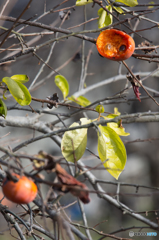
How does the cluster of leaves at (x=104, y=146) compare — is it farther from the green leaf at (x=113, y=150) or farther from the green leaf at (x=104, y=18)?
the green leaf at (x=104, y=18)

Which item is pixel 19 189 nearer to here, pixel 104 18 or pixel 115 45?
pixel 115 45

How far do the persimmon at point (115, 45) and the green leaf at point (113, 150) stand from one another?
10.9 inches

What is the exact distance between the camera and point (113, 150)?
77 cm

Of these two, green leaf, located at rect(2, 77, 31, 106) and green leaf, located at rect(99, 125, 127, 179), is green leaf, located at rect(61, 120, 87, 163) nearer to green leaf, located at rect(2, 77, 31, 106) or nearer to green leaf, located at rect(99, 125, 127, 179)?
green leaf, located at rect(99, 125, 127, 179)

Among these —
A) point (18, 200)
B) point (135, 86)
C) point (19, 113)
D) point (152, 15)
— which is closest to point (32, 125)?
point (135, 86)

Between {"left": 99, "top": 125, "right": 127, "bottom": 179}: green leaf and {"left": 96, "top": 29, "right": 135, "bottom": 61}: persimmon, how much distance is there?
28cm

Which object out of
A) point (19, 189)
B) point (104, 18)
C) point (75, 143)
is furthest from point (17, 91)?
point (104, 18)

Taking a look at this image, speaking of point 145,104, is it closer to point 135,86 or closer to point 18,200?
point 135,86

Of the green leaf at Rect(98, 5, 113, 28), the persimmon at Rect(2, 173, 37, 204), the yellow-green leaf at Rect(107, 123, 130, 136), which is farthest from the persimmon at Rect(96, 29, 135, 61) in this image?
the persimmon at Rect(2, 173, 37, 204)

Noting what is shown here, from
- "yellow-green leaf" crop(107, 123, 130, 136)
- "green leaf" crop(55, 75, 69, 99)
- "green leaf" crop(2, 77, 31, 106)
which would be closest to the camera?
"green leaf" crop(2, 77, 31, 106)

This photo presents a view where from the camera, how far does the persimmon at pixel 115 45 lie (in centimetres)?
78

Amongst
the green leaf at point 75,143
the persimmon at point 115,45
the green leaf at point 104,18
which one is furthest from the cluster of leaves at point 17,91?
the green leaf at point 104,18

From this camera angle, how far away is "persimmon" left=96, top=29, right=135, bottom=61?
2.57 ft

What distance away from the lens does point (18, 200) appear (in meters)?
0.49
